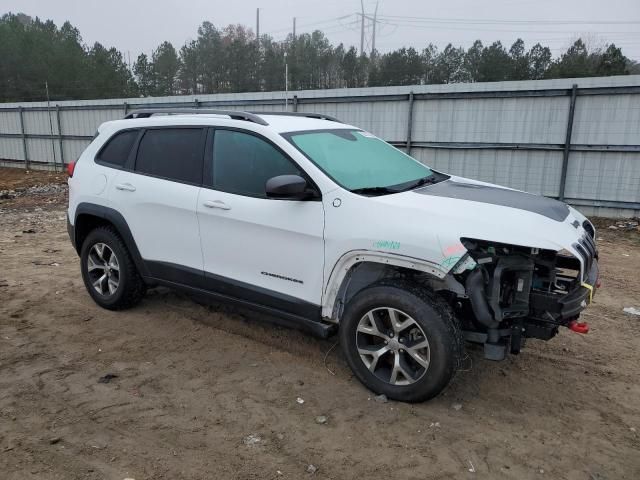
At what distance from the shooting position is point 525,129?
10609mm

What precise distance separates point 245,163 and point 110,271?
6.57 feet

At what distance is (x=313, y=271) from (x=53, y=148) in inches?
771

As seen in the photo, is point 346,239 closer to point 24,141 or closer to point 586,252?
point 586,252

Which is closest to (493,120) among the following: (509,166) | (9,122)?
(509,166)

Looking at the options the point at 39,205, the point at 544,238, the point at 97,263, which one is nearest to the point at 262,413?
the point at 544,238

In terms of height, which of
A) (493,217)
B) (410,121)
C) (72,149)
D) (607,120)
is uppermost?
(607,120)

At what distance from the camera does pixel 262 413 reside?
11.4 ft

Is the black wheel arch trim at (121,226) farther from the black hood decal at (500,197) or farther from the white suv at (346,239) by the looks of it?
the black hood decal at (500,197)

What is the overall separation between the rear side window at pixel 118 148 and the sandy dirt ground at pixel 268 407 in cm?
148

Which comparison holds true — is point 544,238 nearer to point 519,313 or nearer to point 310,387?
point 519,313

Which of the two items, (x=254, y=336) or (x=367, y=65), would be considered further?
(x=367, y=65)

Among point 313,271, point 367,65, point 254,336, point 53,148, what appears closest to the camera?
point 313,271

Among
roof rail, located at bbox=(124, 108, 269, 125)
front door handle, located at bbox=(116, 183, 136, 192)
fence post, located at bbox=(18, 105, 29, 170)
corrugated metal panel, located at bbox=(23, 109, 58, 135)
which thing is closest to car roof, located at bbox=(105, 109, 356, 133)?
roof rail, located at bbox=(124, 108, 269, 125)

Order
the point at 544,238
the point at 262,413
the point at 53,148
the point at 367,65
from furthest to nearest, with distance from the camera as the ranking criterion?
1. the point at 367,65
2. the point at 53,148
3. the point at 262,413
4. the point at 544,238
